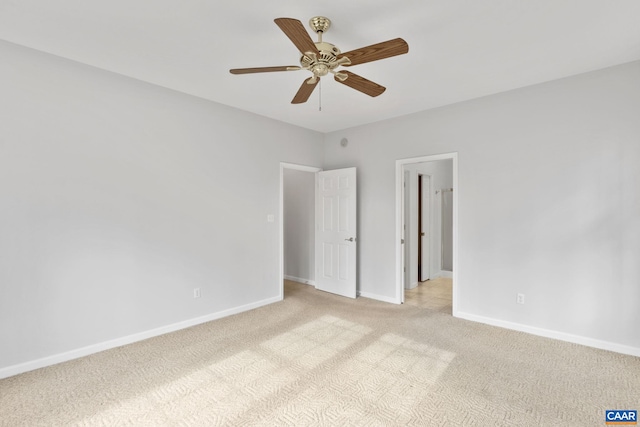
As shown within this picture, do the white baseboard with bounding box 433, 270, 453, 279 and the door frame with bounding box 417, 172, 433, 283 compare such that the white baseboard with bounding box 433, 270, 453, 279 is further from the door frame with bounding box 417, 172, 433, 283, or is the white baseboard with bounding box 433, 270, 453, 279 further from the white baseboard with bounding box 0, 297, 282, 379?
the white baseboard with bounding box 0, 297, 282, 379

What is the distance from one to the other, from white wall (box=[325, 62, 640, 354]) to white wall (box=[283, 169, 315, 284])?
2.12m

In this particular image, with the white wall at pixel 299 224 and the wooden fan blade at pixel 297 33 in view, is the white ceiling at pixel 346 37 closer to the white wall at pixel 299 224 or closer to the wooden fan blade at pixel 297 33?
the wooden fan blade at pixel 297 33

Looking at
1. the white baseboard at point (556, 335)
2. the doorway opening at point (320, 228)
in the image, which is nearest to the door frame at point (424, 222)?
the doorway opening at point (320, 228)

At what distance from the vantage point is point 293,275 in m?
5.82

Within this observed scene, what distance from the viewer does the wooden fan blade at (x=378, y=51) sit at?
1.82 meters

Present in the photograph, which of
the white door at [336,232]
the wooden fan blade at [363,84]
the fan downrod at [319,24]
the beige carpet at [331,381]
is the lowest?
the beige carpet at [331,381]

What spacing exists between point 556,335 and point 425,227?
2.77 m

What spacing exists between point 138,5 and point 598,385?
4263 mm

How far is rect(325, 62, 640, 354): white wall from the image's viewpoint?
2.80 meters

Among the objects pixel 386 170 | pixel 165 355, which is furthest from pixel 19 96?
pixel 386 170

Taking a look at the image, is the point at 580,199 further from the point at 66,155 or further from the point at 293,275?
the point at 66,155

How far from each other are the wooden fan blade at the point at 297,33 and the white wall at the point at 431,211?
11.1 ft

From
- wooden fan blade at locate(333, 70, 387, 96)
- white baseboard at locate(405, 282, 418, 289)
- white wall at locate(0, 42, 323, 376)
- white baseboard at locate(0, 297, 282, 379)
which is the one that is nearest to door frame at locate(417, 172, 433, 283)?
white baseboard at locate(405, 282, 418, 289)

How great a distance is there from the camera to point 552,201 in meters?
3.13
